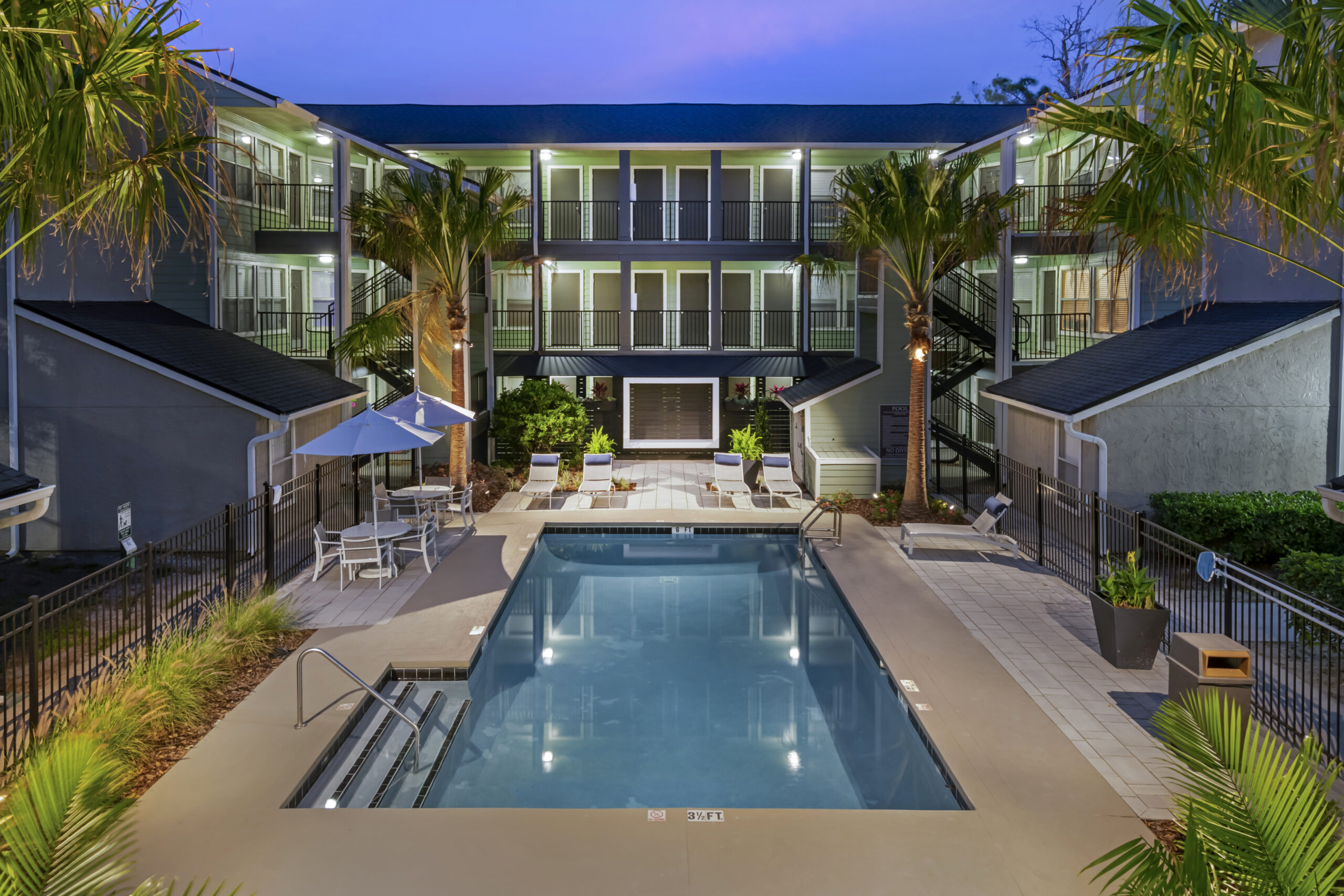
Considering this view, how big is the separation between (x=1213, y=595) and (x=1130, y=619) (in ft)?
9.43

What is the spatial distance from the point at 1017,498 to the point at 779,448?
28.9 ft

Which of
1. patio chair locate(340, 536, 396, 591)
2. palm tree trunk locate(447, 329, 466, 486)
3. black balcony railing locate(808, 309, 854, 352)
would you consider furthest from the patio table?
black balcony railing locate(808, 309, 854, 352)

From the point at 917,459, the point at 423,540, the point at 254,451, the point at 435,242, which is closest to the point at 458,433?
the point at 435,242

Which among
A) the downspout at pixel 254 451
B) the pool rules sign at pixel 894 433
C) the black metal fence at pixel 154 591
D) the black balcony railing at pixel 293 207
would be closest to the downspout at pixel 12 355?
the black metal fence at pixel 154 591

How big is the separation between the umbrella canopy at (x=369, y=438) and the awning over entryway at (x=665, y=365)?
33.8 ft

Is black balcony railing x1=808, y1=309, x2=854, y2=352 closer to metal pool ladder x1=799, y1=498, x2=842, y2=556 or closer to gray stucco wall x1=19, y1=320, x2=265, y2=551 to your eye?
metal pool ladder x1=799, y1=498, x2=842, y2=556

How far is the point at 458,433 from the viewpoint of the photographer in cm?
1975

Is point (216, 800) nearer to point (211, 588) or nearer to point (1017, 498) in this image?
point (211, 588)

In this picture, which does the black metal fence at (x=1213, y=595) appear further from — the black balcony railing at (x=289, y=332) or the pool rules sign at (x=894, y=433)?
the black balcony railing at (x=289, y=332)

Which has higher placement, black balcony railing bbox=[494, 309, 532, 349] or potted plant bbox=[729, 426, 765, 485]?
black balcony railing bbox=[494, 309, 532, 349]

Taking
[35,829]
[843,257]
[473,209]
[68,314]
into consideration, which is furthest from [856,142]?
[35,829]

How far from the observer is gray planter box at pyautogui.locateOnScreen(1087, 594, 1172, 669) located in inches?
391

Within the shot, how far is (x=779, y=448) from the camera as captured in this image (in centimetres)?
2598

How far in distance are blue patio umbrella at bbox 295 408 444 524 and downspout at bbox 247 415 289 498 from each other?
1.36 m
